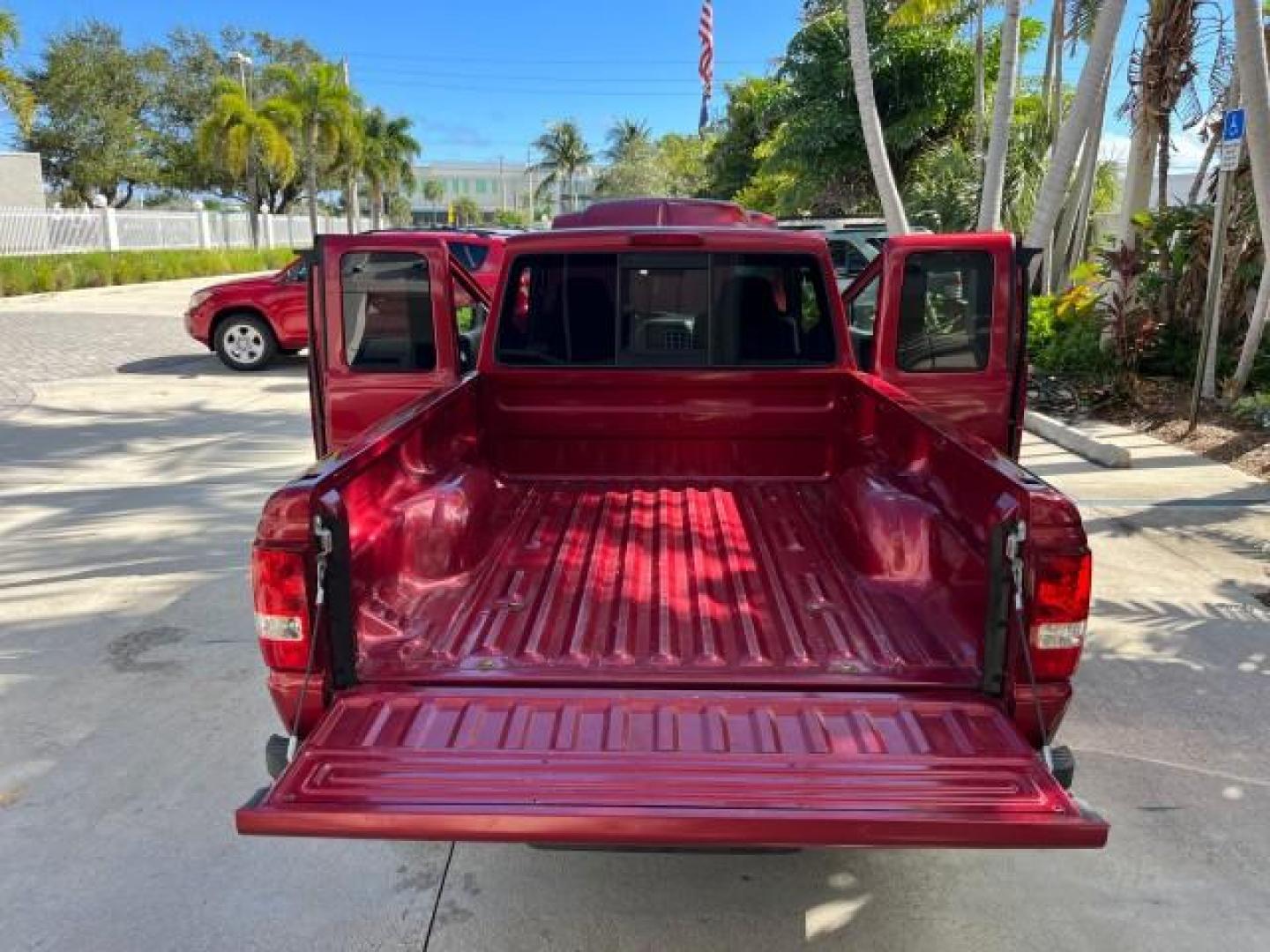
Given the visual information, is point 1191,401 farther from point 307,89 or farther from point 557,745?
point 307,89

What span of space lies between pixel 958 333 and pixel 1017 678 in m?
2.43

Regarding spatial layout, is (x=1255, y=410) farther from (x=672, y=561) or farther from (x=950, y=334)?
(x=672, y=561)

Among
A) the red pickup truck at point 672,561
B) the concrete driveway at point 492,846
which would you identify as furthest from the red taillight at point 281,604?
the concrete driveway at point 492,846

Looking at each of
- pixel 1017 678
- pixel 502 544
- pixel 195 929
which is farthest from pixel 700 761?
pixel 502 544

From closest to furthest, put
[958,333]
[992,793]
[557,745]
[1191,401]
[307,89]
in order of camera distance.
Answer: [992,793] < [557,745] < [958,333] < [1191,401] < [307,89]

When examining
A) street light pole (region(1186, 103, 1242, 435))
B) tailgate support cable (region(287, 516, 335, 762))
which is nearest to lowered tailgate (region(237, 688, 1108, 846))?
tailgate support cable (region(287, 516, 335, 762))

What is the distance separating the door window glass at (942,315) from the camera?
4.52 metres

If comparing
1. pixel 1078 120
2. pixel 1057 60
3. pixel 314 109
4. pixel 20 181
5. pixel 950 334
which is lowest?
pixel 950 334

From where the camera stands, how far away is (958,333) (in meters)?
4.59

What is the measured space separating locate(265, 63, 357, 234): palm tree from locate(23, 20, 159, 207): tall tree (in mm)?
10013

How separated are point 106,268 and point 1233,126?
25.8 metres

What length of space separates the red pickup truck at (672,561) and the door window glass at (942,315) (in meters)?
0.01

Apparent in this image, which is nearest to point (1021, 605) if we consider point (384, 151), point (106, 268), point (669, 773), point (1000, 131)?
point (669, 773)

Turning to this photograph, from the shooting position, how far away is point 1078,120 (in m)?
8.92
